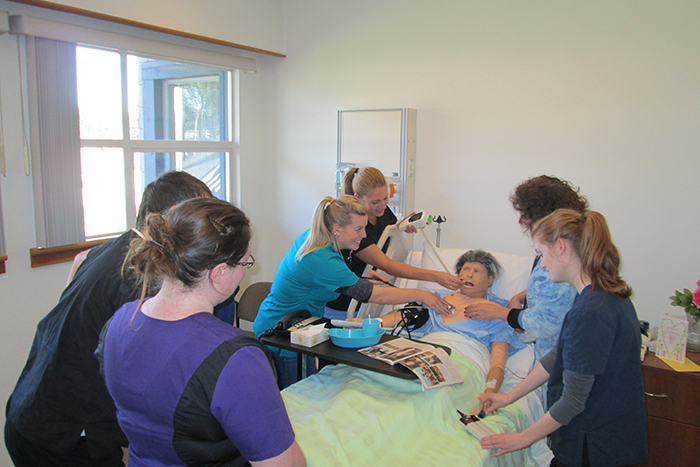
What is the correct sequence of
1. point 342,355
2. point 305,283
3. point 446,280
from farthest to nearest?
1. point 446,280
2. point 305,283
3. point 342,355

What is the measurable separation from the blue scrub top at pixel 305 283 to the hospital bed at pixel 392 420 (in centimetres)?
33

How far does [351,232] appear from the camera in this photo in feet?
7.58

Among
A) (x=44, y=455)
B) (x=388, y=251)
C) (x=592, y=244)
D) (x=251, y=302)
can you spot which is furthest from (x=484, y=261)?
(x=44, y=455)

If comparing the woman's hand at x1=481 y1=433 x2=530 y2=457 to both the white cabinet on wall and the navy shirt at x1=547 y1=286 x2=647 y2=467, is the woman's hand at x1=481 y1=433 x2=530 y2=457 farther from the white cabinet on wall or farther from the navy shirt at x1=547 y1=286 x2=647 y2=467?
the white cabinet on wall

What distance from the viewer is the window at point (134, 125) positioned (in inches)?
133

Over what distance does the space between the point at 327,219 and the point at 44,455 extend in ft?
4.45

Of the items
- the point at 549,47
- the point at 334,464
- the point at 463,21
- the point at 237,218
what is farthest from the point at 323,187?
the point at 237,218

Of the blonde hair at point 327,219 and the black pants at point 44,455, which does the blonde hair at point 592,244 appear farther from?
the black pants at point 44,455

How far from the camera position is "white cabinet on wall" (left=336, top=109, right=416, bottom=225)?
385 centimetres

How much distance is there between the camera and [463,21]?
144 inches

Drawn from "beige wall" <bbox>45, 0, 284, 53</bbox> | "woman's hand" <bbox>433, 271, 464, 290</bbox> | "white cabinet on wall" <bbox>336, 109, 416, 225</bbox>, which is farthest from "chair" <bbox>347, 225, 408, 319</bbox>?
"beige wall" <bbox>45, 0, 284, 53</bbox>

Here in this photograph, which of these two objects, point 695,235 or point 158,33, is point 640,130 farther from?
point 158,33

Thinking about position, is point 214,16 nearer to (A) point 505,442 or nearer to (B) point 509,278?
(B) point 509,278

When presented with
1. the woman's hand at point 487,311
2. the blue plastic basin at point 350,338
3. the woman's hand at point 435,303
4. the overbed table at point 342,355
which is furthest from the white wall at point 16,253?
the woman's hand at point 487,311
